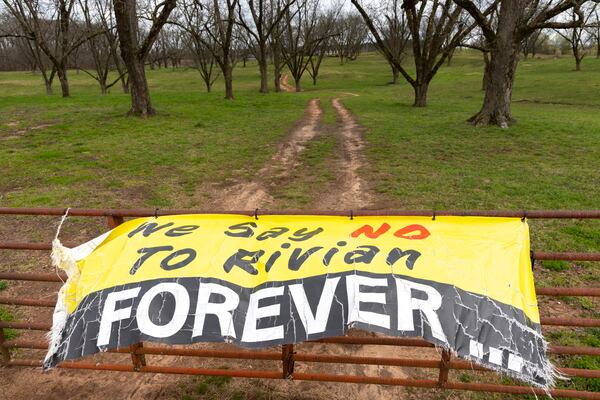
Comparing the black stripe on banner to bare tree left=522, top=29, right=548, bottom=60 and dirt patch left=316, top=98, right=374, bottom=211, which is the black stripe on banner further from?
bare tree left=522, top=29, right=548, bottom=60

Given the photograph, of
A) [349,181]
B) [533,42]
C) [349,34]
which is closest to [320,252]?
[349,181]

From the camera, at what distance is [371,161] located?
10.9 m

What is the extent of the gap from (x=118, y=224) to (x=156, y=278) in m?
0.81

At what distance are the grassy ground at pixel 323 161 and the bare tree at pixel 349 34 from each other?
129 ft

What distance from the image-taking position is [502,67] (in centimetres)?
1412

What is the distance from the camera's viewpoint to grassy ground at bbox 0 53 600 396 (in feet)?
23.9

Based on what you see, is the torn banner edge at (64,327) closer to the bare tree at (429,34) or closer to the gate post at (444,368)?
the gate post at (444,368)

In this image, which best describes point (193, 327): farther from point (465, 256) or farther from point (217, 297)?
point (465, 256)

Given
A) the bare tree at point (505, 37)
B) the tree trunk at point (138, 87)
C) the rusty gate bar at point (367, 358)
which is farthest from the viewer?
the tree trunk at point (138, 87)

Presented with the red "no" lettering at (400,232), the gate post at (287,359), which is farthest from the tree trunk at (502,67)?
the gate post at (287,359)

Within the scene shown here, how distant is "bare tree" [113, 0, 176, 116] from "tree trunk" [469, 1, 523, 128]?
1259cm

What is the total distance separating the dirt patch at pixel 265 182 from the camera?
311 inches

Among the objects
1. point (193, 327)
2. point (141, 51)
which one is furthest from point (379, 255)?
point (141, 51)

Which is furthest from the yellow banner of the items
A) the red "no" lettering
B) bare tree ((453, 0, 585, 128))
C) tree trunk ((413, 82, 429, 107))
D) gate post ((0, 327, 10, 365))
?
tree trunk ((413, 82, 429, 107))
